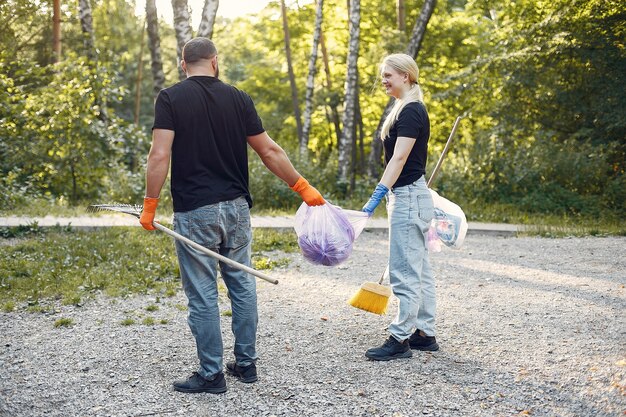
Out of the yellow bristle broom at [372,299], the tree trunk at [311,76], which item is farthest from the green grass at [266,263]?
the tree trunk at [311,76]

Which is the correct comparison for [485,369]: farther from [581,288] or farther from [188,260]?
[581,288]

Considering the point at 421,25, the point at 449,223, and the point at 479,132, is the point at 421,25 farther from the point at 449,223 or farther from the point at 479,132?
the point at 449,223

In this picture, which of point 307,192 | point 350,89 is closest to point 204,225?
point 307,192

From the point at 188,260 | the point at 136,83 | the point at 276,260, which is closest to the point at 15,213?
the point at 276,260

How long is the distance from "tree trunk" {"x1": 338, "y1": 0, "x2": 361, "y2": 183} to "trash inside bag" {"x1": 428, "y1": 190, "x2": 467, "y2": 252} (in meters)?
9.82

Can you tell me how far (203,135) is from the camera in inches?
155

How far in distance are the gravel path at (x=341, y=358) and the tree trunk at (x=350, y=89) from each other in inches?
321

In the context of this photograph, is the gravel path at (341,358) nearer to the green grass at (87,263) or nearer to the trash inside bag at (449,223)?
the green grass at (87,263)

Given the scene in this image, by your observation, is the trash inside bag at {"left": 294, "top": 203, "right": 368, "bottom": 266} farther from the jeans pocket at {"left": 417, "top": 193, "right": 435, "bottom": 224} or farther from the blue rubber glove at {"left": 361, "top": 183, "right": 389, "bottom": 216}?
the jeans pocket at {"left": 417, "top": 193, "right": 435, "bottom": 224}

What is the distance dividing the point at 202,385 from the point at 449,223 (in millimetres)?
2189

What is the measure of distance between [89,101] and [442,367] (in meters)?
10.4

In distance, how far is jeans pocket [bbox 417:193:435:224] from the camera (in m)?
4.56

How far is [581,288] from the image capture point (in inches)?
276

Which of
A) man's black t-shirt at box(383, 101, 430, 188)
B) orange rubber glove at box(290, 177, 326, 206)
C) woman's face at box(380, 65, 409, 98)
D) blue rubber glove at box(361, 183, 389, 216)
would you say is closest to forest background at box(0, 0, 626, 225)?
woman's face at box(380, 65, 409, 98)
